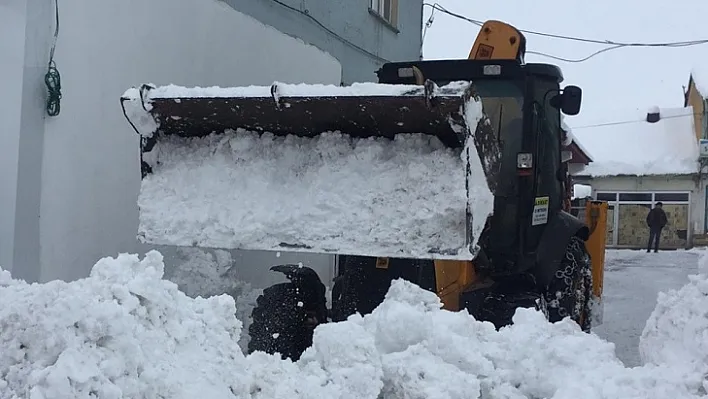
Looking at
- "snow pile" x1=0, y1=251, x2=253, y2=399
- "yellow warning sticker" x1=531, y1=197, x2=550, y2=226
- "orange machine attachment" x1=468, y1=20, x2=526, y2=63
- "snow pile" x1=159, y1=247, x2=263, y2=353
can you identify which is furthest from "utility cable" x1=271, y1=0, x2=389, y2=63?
"snow pile" x1=0, y1=251, x2=253, y2=399

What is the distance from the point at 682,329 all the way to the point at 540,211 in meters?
1.68

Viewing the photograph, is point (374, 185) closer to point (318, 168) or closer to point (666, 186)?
point (318, 168)

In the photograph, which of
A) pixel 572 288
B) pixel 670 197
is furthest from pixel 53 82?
pixel 670 197

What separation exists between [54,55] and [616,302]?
749cm

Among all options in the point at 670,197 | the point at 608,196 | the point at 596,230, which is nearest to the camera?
the point at 596,230

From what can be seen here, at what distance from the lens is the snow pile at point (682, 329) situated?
312cm

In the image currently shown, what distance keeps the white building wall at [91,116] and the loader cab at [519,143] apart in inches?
98.5

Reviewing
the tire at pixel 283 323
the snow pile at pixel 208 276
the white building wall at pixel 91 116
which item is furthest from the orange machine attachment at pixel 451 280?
the white building wall at pixel 91 116

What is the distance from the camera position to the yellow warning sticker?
191 inches

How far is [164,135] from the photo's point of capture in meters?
4.39

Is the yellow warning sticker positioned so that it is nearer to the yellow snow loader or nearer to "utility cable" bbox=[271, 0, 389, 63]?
the yellow snow loader

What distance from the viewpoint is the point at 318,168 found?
405cm

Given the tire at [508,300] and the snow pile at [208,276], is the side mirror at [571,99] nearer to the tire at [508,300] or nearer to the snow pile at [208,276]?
the tire at [508,300]

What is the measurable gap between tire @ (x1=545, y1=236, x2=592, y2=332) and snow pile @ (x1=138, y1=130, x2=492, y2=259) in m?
1.37
